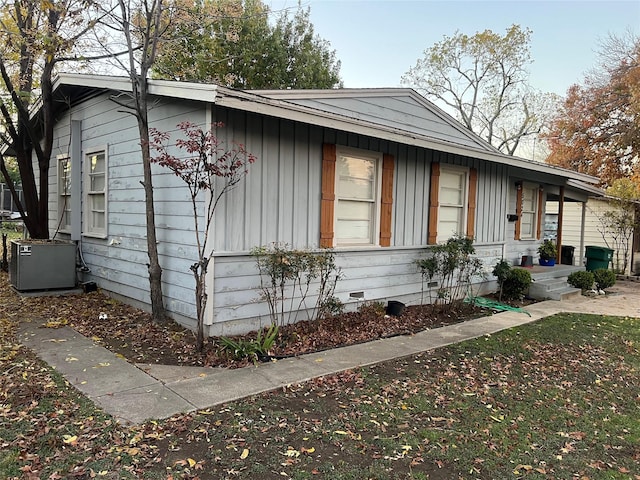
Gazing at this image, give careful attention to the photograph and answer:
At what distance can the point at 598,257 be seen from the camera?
12945 millimetres

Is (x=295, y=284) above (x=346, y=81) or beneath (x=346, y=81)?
beneath

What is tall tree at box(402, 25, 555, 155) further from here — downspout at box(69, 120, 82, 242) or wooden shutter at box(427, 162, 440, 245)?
downspout at box(69, 120, 82, 242)

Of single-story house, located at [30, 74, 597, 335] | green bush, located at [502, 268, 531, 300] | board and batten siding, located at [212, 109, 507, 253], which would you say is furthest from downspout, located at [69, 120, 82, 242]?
green bush, located at [502, 268, 531, 300]

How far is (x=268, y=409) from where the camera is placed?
358 centimetres

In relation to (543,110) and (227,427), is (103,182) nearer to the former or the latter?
(227,427)

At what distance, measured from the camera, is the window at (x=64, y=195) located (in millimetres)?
8844

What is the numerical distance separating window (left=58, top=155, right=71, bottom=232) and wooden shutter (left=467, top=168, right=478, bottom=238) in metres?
7.82

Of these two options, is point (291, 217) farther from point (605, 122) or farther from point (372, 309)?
point (605, 122)

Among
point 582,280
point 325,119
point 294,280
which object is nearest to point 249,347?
point 294,280

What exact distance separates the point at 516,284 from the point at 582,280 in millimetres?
2547

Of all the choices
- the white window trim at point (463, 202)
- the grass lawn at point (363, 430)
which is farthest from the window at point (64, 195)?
the white window trim at point (463, 202)

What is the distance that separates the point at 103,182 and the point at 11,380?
443 centimetres

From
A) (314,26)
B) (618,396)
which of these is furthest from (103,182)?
(314,26)

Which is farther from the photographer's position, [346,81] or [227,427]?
[346,81]
